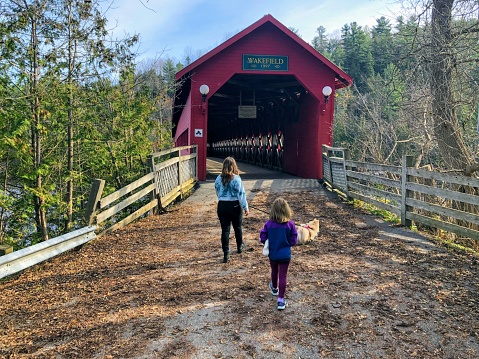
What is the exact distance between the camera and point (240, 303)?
385 cm

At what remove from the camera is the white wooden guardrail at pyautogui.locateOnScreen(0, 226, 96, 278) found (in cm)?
384

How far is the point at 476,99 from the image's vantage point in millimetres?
10219

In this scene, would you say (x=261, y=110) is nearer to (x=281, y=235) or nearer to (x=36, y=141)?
(x=36, y=141)

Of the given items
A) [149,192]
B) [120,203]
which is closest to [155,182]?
[149,192]

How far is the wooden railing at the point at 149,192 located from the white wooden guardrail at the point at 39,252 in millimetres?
416

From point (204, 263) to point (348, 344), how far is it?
8.15ft

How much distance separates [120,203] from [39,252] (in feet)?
8.92

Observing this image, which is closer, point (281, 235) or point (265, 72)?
point (281, 235)

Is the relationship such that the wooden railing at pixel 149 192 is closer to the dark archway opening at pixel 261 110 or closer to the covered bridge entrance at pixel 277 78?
the covered bridge entrance at pixel 277 78

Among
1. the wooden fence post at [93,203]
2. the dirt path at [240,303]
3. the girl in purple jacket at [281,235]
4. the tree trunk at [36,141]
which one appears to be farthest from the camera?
the tree trunk at [36,141]

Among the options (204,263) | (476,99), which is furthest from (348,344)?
(476,99)

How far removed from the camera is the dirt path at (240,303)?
10.0 feet

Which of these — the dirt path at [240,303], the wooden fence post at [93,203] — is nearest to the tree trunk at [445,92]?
the dirt path at [240,303]

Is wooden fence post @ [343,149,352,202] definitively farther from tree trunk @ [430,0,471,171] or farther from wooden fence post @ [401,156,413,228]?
wooden fence post @ [401,156,413,228]
